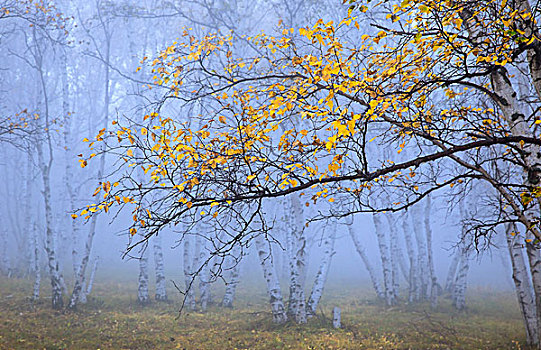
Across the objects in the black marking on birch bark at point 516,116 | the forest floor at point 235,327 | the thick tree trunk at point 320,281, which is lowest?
the forest floor at point 235,327

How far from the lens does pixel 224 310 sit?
513 inches

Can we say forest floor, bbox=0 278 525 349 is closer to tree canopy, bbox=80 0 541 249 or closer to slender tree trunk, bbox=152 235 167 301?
slender tree trunk, bbox=152 235 167 301

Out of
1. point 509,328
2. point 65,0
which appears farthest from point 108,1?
point 509,328

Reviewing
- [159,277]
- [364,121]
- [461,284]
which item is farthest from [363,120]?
[159,277]

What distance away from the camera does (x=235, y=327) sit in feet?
33.3

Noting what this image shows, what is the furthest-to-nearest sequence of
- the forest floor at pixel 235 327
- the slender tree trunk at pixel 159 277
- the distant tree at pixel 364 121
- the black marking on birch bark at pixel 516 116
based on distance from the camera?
the slender tree trunk at pixel 159 277 < the forest floor at pixel 235 327 < the black marking on birch bark at pixel 516 116 < the distant tree at pixel 364 121

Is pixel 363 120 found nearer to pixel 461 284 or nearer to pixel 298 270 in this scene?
pixel 298 270

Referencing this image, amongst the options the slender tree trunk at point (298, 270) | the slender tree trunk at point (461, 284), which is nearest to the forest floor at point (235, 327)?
the slender tree trunk at point (461, 284)

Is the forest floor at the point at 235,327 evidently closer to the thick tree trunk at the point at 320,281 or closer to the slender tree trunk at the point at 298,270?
the thick tree trunk at the point at 320,281

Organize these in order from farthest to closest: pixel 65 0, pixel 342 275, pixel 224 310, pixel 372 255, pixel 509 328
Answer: pixel 372 255 < pixel 342 275 < pixel 65 0 < pixel 224 310 < pixel 509 328

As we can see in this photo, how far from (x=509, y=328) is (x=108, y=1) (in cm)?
1742

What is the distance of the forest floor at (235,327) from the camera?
27.2 ft

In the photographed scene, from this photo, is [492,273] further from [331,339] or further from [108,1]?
[108,1]

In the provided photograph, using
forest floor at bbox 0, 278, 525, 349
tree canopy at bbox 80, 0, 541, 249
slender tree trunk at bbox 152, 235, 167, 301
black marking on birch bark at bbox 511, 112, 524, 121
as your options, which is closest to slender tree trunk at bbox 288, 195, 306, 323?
forest floor at bbox 0, 278, 525, 349
